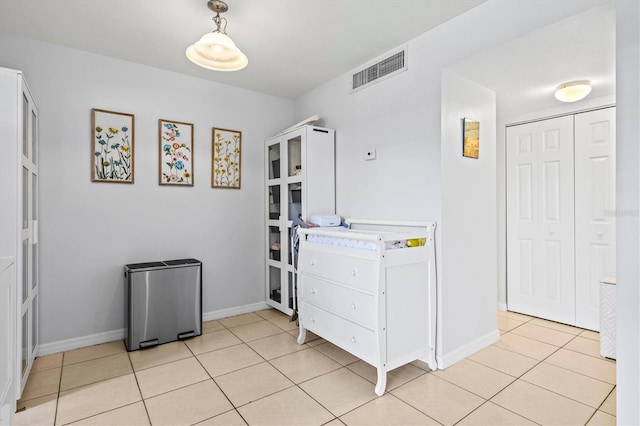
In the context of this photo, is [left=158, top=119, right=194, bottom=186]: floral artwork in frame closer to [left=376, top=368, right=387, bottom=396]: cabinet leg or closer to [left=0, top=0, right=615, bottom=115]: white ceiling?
[left=0, top=0, right=615, bottom=115]: white ceiling

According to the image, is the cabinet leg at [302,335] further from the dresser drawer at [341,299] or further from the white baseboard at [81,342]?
the white baseboard at [81,342]

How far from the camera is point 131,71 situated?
10.1ft

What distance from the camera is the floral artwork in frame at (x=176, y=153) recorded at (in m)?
3.23

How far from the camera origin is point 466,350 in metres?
2.60

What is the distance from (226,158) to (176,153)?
1.69 feet

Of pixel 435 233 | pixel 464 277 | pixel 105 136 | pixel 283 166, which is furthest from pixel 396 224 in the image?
pixel 105 136

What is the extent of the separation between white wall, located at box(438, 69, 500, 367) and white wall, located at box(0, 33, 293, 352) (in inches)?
85.7

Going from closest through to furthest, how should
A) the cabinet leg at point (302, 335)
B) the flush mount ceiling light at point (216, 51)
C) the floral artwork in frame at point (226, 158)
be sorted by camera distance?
1. the flush mount ceiling light at point (216, 51)
2. the cabinet leg at point (302, 335)
3. the floral artwork in frame at point (226, 158)

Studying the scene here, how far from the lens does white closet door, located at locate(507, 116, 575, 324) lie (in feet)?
10.6

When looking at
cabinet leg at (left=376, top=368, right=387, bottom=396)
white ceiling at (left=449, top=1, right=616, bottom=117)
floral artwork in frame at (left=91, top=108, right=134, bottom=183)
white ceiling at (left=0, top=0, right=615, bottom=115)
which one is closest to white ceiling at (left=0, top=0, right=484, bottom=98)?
white ceiling at (left=0, top=0, right=615, bottom=115)

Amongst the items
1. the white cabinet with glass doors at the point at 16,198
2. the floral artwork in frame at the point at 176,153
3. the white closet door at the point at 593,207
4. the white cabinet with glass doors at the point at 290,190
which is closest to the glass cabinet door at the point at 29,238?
the white cabinet with glass doors at the point at 16,198

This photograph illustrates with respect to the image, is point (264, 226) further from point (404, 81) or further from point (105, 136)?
point (404, 81)

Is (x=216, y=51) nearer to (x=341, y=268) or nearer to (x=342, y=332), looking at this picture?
(x=341, y=268)

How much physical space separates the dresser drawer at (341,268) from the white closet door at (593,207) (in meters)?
2.38
